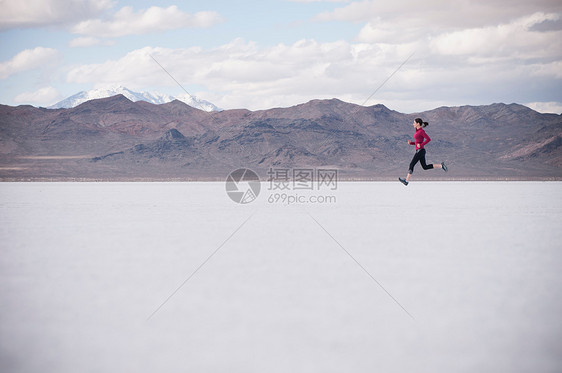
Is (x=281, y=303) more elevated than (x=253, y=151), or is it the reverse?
(x=253, y=151)

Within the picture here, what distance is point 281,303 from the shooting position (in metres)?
11.6

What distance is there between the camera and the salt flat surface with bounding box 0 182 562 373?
8578 millimetres

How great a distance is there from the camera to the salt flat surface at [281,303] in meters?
8.58

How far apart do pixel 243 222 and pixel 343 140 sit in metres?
139

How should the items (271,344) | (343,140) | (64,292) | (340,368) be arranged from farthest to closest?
(343,140), (64,292), (271,344), (340,368)

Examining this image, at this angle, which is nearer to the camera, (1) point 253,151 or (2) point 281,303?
(2) point 281,303

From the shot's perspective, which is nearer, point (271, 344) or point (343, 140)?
point (271, 344)

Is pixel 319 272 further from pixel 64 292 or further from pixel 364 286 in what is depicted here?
pixel 64 292

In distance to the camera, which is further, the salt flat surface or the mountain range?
the mountain range

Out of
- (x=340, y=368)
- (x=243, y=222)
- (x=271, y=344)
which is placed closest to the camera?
(x=340, y=368)

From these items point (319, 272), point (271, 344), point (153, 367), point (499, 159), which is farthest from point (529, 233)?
point (499, 159)

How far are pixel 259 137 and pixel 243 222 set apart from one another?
136104 mm

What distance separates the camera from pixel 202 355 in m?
8.63

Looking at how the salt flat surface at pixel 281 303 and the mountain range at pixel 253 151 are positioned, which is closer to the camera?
the salt flat surface at pixel 281 303
